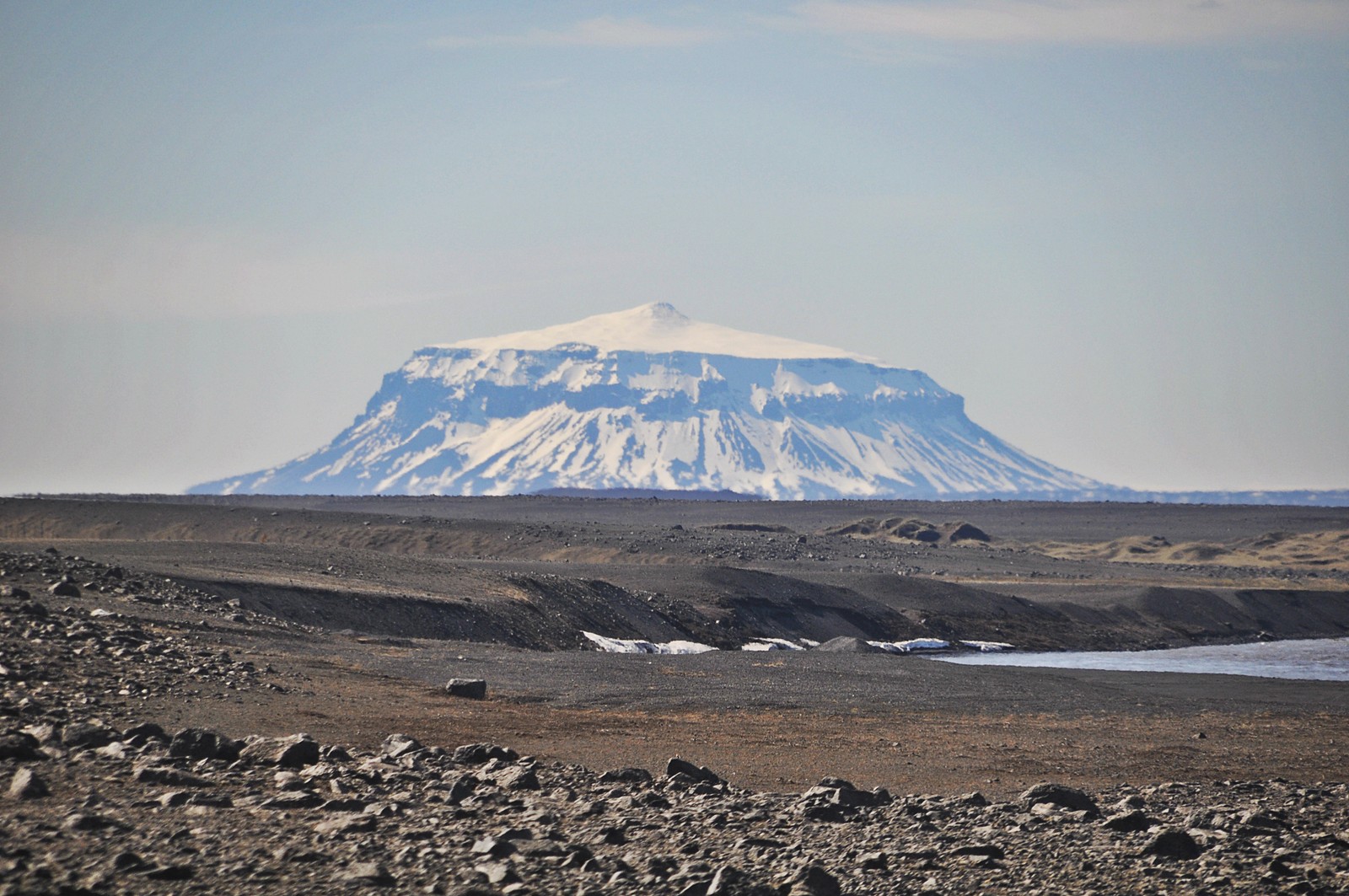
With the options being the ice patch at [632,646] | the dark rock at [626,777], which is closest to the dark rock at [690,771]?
the dark rock at [626,777]

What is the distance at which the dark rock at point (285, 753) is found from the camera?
15.1 meters

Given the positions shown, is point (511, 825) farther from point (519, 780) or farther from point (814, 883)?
point (814, 883)

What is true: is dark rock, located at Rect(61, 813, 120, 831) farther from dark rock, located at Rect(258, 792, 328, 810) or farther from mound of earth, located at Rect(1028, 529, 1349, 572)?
mound of earth, located at Rect(1028, 529, 1349, 572)

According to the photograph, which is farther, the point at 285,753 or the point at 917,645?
the point at 917,645

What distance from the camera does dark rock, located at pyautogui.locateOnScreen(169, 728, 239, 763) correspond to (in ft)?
48.3

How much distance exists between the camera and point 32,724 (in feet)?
50.4

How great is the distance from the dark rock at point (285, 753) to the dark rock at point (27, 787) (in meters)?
2.74

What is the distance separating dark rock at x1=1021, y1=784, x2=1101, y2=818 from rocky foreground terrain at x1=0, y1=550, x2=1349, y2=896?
32 mm

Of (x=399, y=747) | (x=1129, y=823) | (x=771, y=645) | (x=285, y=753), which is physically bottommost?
(x=771, y=645)

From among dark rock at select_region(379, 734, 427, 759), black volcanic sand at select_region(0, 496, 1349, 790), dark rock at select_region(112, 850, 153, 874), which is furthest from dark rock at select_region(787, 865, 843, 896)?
black volcanic sand at select_region(0, 496, 1349, 790)

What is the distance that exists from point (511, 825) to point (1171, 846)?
260 inches

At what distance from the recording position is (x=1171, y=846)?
14383 millimetres

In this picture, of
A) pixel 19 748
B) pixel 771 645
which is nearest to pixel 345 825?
pixel 19 748

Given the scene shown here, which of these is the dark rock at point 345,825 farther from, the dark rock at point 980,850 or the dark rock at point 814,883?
the dark rock at point 980,850
